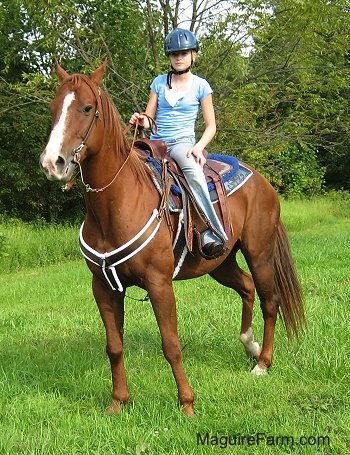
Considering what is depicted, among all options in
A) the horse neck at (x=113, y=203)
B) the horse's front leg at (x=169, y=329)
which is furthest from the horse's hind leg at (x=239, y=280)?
the horse neck at (x=113, y=203)

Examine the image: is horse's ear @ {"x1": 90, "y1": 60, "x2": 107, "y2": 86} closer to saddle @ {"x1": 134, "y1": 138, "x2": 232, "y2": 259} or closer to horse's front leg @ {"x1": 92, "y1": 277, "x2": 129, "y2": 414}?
saddle @ {"x1": 134, "y1": 138, "x2": 232, "y2": 259}

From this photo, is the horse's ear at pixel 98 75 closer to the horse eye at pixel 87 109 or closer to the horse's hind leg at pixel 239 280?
the horse eye at pixel 87 109

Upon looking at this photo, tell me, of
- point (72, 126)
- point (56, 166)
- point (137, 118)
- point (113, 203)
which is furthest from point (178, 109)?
point (56, 166)

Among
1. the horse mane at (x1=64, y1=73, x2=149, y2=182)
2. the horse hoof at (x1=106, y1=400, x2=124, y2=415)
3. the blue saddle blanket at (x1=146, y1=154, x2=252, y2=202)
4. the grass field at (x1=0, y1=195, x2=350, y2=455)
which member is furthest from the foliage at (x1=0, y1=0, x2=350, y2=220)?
the horse hoof at (x1=106, y1=400, x2=124, y2=415)

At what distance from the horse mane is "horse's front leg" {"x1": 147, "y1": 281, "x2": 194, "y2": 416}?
2.71 ft

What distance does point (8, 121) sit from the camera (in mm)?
17984

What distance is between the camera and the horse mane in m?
3.65

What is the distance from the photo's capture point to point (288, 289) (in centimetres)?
544

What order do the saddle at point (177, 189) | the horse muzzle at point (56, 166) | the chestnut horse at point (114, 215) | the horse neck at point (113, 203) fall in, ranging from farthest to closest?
the saddle at point (177, 189) < the horse neck at point (113, 203) < the chestnut horse at point (114, 215) < the horse muzzle at point (56, 166)

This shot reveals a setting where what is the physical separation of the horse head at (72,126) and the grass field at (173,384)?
171 cm

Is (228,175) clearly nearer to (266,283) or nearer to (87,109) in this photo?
(266,283)

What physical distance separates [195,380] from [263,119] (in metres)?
11.2

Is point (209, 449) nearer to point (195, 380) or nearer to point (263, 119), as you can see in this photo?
Answer: point (195, 380)

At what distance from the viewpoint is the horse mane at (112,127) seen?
3.65 meters
